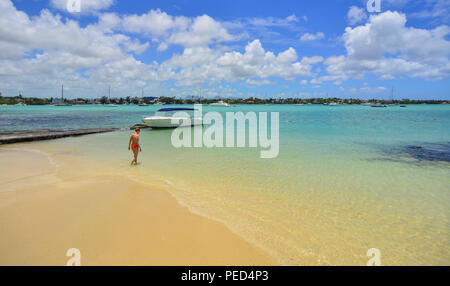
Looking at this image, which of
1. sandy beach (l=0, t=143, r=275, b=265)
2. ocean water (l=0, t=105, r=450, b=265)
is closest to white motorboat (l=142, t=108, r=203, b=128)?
ocean water (l=0, t=105, r=450, b=265)

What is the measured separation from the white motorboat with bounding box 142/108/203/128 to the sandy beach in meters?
17.4

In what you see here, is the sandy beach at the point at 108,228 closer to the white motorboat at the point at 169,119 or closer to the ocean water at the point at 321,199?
the ocean water at the point at 321,199

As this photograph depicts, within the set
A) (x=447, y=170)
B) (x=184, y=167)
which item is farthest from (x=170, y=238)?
(x=447, y=170)

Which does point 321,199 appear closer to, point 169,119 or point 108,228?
point 108,228

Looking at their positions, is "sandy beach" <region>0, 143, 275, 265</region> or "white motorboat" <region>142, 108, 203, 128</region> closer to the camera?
"sandy beach" <region>0, 143, 275, 265</region>

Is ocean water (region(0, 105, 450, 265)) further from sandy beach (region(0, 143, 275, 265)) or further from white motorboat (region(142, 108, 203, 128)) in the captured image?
white motorboat (region(142, 108, 203, 128))

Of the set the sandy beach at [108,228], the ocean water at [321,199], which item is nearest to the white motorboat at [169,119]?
the ocean water at [321,199]

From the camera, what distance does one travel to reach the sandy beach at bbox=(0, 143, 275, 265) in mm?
4070

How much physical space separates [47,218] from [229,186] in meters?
4.86

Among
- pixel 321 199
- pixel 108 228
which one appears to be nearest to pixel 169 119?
pixel 321 199

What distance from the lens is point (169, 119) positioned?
24938 mm

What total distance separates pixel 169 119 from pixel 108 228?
20743 millimetres
